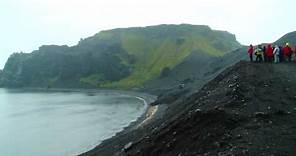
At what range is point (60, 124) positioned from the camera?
103 m

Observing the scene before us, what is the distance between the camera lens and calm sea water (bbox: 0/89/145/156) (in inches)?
2975

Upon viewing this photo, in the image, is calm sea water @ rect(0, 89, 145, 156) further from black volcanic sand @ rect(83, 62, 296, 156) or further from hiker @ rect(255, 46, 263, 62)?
black volcanic sand @ rect(83, 62, 296, 156)

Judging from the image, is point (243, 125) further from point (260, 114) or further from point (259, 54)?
point (259, 54)

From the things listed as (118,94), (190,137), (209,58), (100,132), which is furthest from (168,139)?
(209,58)

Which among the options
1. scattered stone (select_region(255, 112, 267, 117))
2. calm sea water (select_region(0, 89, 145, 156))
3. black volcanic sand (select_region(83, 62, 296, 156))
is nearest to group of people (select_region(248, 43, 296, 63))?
black volcanic sand (select_region(83, 62, 296, 156))

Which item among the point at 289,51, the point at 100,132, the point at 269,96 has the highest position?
the point at 289,51

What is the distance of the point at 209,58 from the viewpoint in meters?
178

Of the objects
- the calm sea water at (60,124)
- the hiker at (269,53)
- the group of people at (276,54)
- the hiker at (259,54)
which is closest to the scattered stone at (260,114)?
the group of people at (276,54)

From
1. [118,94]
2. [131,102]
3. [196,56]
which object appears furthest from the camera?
[196,56]

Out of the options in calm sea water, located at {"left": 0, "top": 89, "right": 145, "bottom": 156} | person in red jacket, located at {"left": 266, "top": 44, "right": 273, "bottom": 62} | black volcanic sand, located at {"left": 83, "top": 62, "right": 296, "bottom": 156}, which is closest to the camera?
black volcanic sand, located at {"left": 83, "top": 62, "right": 296, "bottom": 156}

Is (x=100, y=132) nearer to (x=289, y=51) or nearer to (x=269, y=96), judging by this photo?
(x=289, y=51)

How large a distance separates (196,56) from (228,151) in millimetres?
163404

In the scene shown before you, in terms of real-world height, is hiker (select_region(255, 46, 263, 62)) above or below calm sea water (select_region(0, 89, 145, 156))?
above

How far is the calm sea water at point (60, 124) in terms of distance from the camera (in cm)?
7556
